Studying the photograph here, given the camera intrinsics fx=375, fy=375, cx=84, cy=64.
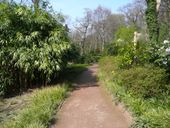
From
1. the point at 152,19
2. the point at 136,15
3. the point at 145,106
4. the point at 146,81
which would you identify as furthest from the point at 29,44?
the point at 136,15

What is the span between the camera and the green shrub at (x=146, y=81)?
1297 centimetres

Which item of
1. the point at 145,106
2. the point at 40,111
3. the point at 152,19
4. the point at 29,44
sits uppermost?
the point at 152,19

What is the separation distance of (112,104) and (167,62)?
270 cm

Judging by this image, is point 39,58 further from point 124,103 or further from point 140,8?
point 140,8

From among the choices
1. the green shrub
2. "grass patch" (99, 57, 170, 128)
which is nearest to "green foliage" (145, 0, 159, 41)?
"grass patch" (99, 57, 170, 128)

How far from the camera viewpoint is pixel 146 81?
43.1ft

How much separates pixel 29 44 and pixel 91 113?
20.5 feet

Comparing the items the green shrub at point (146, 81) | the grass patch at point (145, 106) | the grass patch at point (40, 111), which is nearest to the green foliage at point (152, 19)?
the grass patch at point (145, 106)

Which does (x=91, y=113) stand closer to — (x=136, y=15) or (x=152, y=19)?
(x=152, y=19)

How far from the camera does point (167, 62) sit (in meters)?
14.4

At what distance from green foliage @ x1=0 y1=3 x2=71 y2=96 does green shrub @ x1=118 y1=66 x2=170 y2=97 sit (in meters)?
4.66

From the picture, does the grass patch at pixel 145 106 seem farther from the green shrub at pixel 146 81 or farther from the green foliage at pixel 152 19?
the green foliage at pixel 152 19

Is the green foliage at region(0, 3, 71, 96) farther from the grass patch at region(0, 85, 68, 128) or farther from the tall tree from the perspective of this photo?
the tall tree

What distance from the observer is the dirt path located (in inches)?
443
